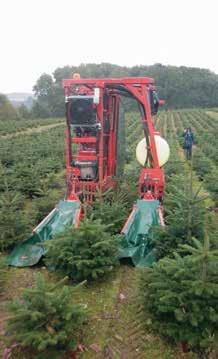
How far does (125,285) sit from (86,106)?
355cm

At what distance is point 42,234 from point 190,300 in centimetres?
332

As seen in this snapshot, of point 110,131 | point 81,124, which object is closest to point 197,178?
point 110,131

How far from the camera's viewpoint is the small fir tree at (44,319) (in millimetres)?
3953

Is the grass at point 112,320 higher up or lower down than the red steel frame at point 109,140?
lower down

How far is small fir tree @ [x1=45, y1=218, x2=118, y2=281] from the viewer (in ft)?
18.4

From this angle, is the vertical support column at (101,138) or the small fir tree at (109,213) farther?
the vertical support column at (101,138)

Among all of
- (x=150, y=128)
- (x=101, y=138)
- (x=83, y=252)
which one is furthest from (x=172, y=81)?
(x=83, y=252)

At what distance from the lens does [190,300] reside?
13.8 feet

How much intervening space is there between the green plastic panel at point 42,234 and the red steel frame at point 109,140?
36 cm

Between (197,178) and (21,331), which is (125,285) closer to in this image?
(21,331)

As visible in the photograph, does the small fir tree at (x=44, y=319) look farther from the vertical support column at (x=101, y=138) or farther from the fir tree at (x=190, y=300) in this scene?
the vertical support column at (x=101, y=138)

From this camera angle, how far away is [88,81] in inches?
300

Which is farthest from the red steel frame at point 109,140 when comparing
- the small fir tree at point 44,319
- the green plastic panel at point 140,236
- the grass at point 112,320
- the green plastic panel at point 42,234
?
the small fir tree at point 44,319

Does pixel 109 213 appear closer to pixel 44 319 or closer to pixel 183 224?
pixel 183 224
